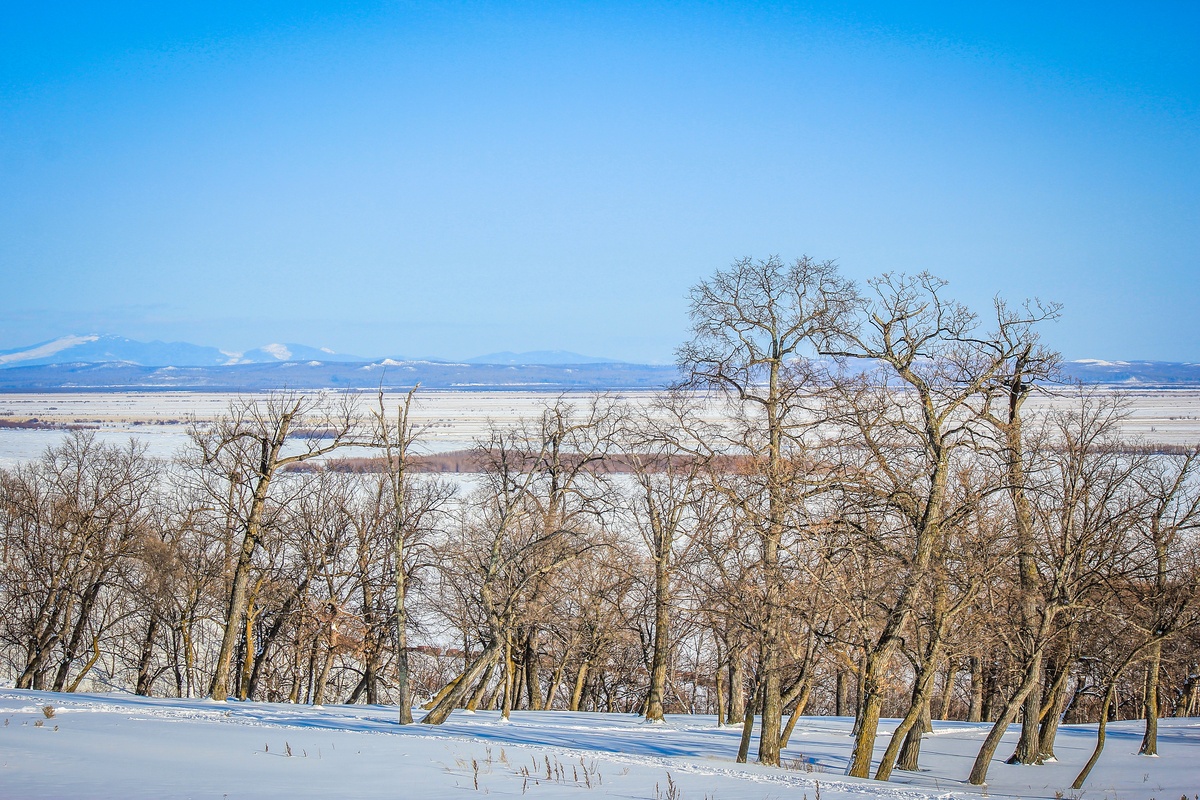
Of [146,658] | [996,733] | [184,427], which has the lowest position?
[146,658]

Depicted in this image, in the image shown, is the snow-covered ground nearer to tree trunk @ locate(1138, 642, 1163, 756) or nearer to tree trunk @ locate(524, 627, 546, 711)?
tree trunk @ locate(1138, 642, 1163, 756)

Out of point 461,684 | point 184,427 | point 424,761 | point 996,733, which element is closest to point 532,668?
point 461,684

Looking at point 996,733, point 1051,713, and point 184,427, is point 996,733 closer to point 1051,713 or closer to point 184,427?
point 1051,713

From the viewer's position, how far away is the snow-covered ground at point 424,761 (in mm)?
10008

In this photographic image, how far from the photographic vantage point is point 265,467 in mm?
22562

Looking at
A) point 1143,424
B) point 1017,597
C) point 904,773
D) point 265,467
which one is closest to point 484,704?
point 265,467

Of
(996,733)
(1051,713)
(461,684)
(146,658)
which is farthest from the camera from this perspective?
(146,658)

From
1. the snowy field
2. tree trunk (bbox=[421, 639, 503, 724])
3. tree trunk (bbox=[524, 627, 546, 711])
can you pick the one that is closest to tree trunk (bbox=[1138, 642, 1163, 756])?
tree trunk (bbox=[421, 639, 503, 724])

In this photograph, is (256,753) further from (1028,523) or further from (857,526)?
(1028,523)

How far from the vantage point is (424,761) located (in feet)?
40.9

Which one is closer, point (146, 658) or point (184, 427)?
point (146, 658)

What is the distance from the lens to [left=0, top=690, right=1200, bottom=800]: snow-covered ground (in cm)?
1001

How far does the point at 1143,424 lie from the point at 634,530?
101171mm

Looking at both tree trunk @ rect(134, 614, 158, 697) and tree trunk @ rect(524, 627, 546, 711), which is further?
tree trunk @ rect(134, 614, 158, 697)
